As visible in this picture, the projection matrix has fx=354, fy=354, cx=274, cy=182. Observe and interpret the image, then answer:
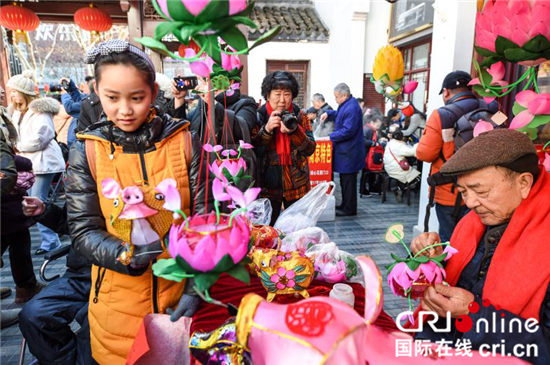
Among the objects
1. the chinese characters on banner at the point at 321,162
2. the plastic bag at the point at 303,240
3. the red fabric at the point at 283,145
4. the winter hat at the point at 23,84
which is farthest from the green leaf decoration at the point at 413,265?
the chinese characters on banner at the point at 321,162

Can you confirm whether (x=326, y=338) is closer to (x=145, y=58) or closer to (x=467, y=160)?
(x=467, y=160)

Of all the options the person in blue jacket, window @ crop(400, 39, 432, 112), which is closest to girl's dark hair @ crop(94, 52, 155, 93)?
the person in blue jacket

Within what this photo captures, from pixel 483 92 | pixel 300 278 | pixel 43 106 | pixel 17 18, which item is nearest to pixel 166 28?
pixel 300 278

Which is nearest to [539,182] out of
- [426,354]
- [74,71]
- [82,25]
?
[426,354]

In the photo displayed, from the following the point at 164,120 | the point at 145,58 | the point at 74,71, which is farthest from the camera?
the point at 74,71

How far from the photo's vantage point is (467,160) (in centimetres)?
101

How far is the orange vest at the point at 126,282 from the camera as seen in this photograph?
1059 millimetres

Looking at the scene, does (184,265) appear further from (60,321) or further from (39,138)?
(39,138)

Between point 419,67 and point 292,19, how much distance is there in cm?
361

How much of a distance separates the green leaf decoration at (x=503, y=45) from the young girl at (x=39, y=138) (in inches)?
135

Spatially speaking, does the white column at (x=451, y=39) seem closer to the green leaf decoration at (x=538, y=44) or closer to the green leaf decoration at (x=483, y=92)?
the green leaf decoration at (x=483, y=92)

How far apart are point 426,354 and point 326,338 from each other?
317 millimetres

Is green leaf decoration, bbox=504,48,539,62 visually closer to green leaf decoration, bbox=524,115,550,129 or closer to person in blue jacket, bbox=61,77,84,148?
green leaf decoration, bbox=524,115,550,129

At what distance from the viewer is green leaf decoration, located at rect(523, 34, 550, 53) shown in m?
1.10
